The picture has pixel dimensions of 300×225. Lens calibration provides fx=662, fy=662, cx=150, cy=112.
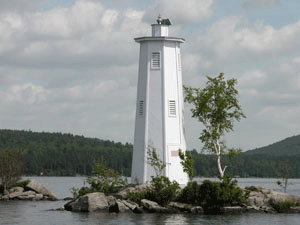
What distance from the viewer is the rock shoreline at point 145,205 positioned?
40.0 m

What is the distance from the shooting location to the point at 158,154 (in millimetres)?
43562

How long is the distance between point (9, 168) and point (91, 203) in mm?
14454

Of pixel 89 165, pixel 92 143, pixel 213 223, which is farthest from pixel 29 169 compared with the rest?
pixel 213 223

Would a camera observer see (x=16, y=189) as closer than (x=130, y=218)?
No

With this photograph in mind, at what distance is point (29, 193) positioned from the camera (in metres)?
52.3

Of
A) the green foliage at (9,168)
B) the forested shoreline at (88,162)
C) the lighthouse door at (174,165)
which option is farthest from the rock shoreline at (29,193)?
the forested shoreline at (88,162)

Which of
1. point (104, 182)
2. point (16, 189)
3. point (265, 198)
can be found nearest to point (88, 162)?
point (16, 189)

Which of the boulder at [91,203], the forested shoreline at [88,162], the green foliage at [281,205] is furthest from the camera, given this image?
the forested shoreline at [88,162]

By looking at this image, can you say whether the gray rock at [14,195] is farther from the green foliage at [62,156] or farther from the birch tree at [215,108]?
the green foliage at [62,156]

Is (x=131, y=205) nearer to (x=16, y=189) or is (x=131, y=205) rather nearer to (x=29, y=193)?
(x=29, y=193)

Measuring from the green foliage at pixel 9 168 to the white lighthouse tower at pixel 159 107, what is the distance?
12.6 metres

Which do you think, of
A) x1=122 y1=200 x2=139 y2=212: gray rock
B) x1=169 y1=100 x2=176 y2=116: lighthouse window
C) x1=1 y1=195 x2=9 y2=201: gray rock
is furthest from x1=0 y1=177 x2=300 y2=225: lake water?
x1=1 y1=195 x2=9 y2=201: gray rock

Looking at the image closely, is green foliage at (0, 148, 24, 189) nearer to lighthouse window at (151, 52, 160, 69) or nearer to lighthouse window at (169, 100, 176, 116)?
lighthouse window at (169, 100, 176, 116)

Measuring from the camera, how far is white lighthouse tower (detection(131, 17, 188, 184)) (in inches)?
1722
